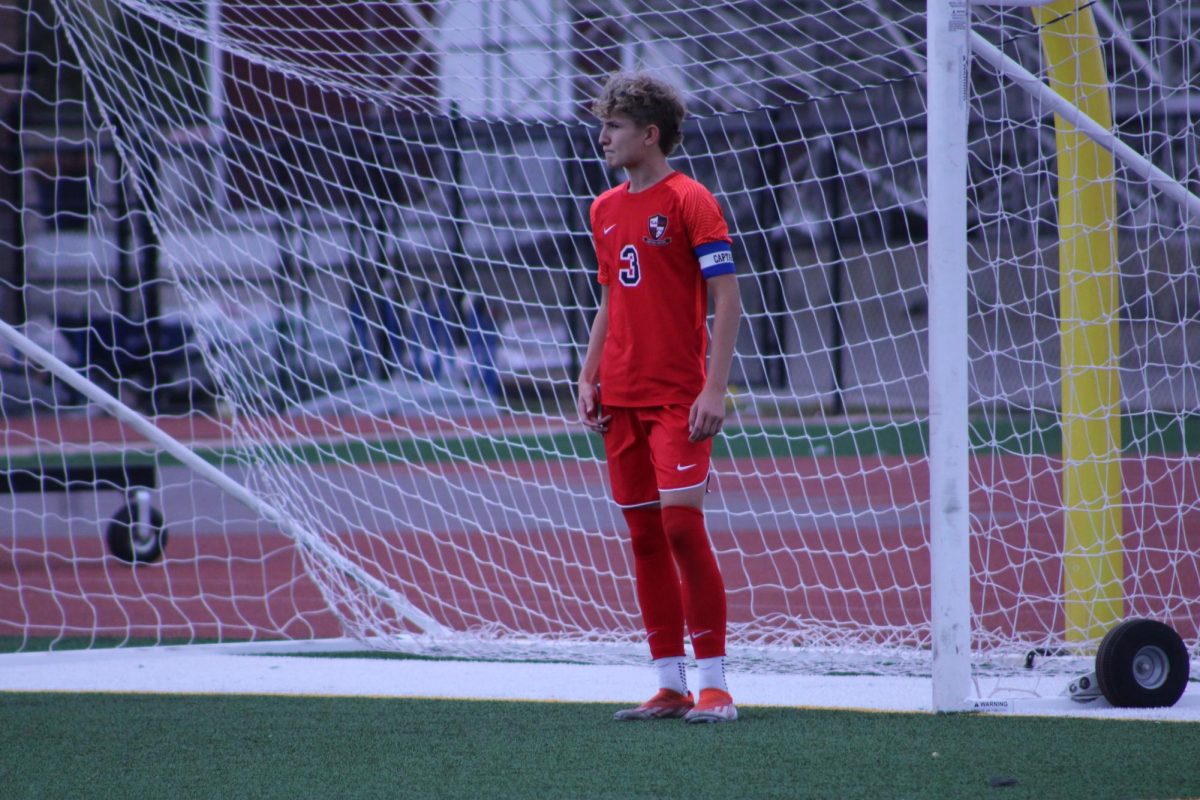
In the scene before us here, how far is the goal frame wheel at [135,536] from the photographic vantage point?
7.44 metres

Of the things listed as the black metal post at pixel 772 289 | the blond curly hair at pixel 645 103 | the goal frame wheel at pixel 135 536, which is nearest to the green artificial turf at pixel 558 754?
the blond curly hair at pixel 645 103

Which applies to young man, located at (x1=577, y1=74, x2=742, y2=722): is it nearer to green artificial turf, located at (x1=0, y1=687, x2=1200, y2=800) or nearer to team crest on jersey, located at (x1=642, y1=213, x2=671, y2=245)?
team crest on jersey, located at (x1=642, y1=213, x2=671, y2=245)

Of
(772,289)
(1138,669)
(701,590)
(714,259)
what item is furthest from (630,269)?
(772,289)

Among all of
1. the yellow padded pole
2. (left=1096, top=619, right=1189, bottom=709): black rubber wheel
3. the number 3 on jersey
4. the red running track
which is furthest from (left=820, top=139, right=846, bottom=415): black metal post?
the number 3 on jersey

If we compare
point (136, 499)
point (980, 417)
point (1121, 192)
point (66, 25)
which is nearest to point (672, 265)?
point (66, 25)

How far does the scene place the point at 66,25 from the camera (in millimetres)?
5688

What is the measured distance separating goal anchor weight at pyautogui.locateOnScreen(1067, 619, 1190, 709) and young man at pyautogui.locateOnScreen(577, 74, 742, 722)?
3.28ft

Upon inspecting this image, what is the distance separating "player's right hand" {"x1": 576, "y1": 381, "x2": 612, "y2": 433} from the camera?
387cm

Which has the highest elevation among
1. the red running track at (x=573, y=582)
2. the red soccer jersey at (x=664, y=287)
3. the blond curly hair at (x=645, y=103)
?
the blond curly hair at (x=645, y=103)

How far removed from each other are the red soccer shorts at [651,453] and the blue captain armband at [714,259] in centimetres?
36

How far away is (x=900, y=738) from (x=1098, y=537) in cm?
157

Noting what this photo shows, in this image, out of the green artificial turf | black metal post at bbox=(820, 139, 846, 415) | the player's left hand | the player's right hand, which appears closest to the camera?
the green artificial turf

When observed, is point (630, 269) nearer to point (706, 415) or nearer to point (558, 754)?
point (706, 415)

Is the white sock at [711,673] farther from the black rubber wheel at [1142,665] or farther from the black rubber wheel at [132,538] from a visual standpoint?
the black rubber wheel at [132,538]
